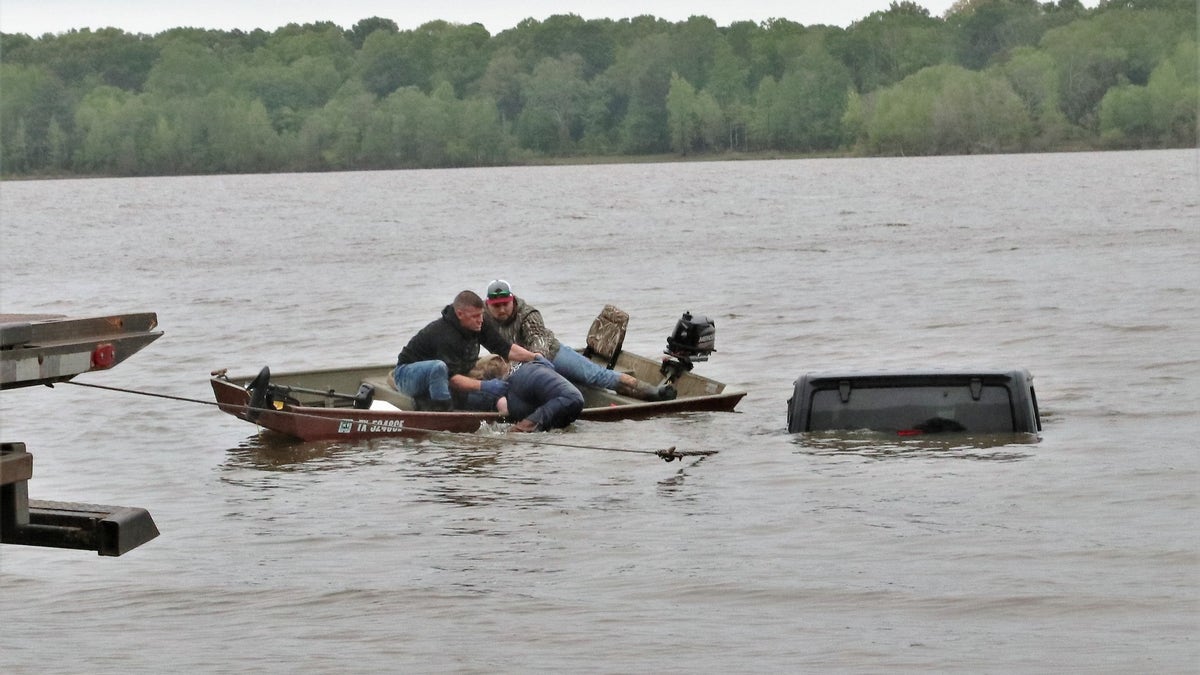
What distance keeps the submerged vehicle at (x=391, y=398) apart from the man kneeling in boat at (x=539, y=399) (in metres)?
0.18

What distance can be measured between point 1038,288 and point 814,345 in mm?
9514

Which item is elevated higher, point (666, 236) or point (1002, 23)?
point (1002, 23)

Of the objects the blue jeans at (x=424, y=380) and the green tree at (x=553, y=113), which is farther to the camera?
the green tree at (x=553, y=113)

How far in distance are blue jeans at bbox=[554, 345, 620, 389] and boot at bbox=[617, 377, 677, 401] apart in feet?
0.31

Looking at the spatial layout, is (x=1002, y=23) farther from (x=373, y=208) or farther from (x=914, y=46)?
(x=373, y=208)

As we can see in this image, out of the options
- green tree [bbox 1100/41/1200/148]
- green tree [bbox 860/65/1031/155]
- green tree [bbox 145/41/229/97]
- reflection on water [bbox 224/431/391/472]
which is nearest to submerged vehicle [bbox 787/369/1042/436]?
reflection on water [bbox 224/431/391/472]

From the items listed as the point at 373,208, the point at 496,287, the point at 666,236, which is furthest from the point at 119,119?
the point at 496,287

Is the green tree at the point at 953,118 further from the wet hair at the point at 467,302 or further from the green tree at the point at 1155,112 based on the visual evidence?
the wet hair at the point at 467,302

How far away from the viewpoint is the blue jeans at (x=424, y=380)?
1559 centimetres

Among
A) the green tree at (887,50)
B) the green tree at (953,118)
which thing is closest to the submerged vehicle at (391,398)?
the green tree at (953,118)

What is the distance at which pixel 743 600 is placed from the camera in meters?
9.77

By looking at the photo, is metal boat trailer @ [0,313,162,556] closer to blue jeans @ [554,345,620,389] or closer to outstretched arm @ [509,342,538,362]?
outstretched arm @ [509,342,538,362]

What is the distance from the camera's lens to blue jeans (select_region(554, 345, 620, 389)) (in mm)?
16234

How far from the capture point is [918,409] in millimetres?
13586
